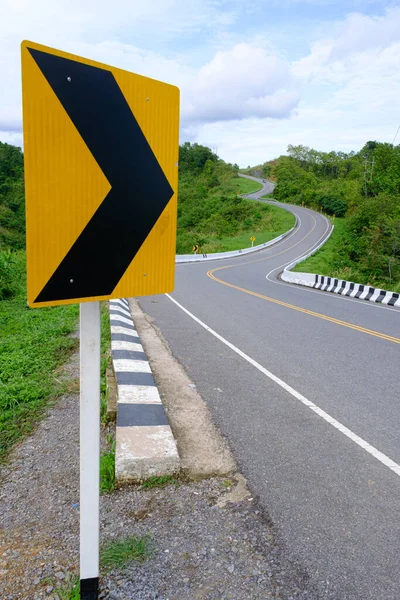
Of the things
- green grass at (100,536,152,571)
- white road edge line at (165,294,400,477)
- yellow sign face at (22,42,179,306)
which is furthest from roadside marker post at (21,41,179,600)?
white road edge line at (165,294,400,477)

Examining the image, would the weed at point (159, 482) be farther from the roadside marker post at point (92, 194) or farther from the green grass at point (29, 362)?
the green grass at point (29, 362)

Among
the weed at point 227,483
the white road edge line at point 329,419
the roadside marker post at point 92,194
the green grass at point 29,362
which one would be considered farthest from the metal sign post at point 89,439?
the white road edge line at point 329,419

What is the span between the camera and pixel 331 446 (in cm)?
409

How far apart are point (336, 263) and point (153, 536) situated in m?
39.7

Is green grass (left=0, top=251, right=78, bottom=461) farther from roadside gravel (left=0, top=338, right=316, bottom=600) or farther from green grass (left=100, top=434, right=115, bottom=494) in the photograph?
green grass (left=100, top=434, right=115, bottom=494)

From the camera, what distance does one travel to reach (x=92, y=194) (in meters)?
1.90

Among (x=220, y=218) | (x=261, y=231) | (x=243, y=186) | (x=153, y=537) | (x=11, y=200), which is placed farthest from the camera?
(x=243, y=186)

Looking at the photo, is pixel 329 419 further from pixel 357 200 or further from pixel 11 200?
pixel 357 200

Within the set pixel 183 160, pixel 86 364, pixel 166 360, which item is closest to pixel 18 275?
pixel 166 360

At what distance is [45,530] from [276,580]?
141 centimetres

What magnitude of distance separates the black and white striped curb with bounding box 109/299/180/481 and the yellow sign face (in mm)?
1785

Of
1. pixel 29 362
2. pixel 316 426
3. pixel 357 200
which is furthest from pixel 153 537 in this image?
pixel 357 200

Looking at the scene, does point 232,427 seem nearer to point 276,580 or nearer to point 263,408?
point 263,408

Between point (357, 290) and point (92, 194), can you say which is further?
point (357, 290)
